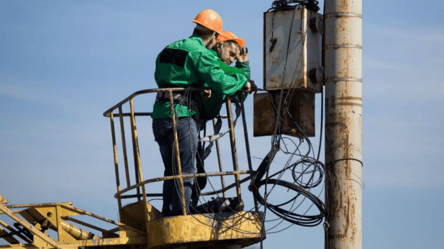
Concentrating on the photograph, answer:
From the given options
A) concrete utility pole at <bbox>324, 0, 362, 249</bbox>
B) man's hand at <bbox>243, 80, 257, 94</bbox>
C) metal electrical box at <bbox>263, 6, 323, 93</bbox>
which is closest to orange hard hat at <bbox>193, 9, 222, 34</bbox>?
metal electrical box at <bbox>263, 6, 323, 93</bbox>

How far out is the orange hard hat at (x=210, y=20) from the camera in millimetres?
11227

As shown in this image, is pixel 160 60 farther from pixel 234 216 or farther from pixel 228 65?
pixel 234 216

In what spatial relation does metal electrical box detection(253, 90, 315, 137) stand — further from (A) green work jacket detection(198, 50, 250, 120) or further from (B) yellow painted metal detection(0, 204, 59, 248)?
(B) yellow painted metal detection(0, 204, 59, 248)

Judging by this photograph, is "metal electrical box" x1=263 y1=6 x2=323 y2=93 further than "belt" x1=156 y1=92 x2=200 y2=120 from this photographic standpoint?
Yes

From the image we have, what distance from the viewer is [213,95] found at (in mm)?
11188

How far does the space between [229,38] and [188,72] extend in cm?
136

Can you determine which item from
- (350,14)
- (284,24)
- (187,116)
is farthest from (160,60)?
(350,14)

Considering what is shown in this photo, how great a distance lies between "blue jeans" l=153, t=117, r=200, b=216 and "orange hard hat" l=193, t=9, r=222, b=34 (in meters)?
1.23

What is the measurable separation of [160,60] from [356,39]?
2380 millimetres

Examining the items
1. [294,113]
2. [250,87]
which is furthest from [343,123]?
[250,87]

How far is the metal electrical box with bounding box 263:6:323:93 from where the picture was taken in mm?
11047

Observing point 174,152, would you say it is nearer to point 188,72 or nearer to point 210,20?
point 188,72

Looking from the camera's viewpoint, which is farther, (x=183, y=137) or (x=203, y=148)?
(x=203, y=148)

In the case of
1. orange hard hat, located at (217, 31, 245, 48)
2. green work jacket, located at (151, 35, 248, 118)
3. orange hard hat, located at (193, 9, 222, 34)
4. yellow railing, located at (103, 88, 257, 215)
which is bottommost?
yellow railing, located at (103, 88, 257, 215)
